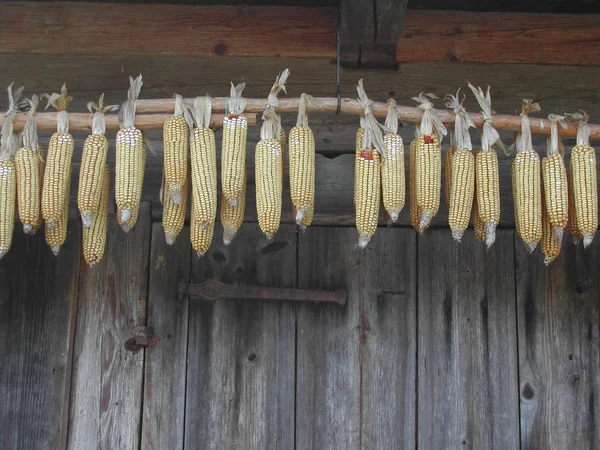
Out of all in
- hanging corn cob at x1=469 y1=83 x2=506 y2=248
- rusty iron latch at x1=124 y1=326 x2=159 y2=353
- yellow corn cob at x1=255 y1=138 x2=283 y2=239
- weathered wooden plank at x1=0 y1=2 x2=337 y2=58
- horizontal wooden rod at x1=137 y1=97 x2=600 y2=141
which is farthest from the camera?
rusty iron latch at x1=124 y1=326 x2=159 y2=353

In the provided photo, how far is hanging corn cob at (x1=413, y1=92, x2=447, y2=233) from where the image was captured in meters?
2.59

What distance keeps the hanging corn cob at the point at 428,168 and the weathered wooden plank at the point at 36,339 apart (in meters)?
1.83

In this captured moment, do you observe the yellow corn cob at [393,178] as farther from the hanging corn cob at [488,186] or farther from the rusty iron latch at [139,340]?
the rusty iron latch at [139,340]

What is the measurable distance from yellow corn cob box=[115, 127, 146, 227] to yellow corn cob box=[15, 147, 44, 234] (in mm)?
297

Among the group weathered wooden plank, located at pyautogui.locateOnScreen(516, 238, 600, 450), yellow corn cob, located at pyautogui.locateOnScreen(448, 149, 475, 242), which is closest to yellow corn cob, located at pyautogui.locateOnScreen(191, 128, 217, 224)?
yellow corn cob, located at pyautogui.locateOnScreen(448, 149, 475, 242)

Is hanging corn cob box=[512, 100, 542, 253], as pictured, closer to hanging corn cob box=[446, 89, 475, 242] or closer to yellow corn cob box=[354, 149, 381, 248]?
hanging corn cob box=[446, 89, 475, 242]

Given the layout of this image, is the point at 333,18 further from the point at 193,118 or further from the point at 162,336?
the point at 162,336

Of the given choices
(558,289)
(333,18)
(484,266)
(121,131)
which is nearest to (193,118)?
(121,131)

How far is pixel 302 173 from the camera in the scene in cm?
257

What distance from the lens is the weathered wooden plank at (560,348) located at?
3.42m

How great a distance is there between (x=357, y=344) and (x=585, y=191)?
135 cm

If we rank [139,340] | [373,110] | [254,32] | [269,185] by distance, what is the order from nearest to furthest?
1. [269,185]
2. [373,110]
3. [254,32]
4. [139,340]

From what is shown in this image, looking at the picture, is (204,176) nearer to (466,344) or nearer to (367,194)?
(367,194)

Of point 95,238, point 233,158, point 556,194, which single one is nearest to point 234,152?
point 233,158
